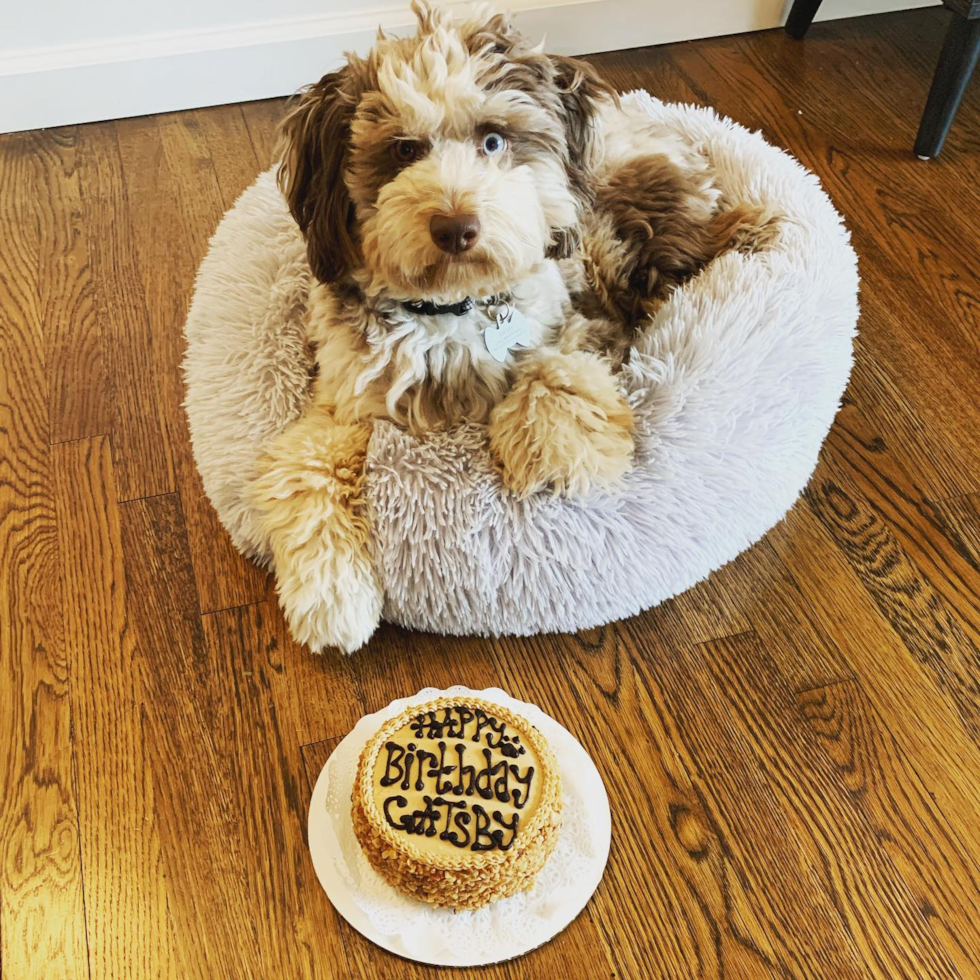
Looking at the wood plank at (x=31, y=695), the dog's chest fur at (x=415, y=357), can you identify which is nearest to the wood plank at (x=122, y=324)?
the wood plank at (x=31, y=695)

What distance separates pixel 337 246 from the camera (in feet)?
3.96

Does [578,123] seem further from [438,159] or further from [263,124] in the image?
[263,124]

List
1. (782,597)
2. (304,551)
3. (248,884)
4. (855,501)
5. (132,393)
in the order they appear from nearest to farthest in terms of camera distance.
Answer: (248,884), (304,551), (782,597), (855,501), (132,393)

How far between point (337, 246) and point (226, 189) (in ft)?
3.66

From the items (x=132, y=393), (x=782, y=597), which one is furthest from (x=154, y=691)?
(x=782, y=597)

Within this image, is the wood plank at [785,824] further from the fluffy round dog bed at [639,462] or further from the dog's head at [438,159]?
the dog's head at [438,159]

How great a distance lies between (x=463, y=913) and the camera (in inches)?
42.4

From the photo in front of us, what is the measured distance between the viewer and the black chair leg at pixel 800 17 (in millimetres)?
2484

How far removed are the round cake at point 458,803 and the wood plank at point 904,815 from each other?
0.41 metres

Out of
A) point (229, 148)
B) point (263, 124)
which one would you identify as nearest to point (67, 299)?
point (229, 148)

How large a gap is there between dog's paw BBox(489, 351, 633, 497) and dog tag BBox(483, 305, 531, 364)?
0.05 metres

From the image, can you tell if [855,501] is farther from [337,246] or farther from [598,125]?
[337,246]

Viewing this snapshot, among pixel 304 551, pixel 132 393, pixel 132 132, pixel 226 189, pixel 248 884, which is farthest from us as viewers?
pixel 132 132

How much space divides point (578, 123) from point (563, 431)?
0.41 metres
